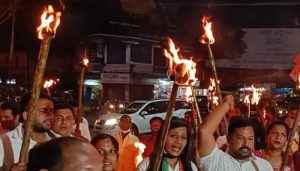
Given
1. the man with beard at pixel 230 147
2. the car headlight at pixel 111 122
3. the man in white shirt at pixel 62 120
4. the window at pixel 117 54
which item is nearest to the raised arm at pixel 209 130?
the man with beard at pixel 230 147

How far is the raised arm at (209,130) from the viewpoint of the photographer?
376 cm

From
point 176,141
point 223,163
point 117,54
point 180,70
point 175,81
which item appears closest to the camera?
point 175,81

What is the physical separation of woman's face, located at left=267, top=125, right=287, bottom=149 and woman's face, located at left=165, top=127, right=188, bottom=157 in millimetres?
1534

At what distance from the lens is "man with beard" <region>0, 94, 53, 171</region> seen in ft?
12.4

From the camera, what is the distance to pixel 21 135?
3.96m

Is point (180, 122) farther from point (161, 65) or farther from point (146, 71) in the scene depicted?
point (161, 65)

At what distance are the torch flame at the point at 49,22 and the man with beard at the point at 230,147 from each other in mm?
1390

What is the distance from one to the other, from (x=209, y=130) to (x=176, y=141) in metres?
0.56

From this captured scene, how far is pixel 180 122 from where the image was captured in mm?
4352

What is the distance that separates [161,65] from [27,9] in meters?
13.5

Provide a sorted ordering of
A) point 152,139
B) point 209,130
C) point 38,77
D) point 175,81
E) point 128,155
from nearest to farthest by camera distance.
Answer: point 38,77 → point 175,81 → point 209,130 → point 128,155 → point 152,139

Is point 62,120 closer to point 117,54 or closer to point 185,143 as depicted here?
point 185,143

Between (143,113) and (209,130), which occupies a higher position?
(209,130)

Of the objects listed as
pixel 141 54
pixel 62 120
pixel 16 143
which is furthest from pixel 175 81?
pixel 141 54
